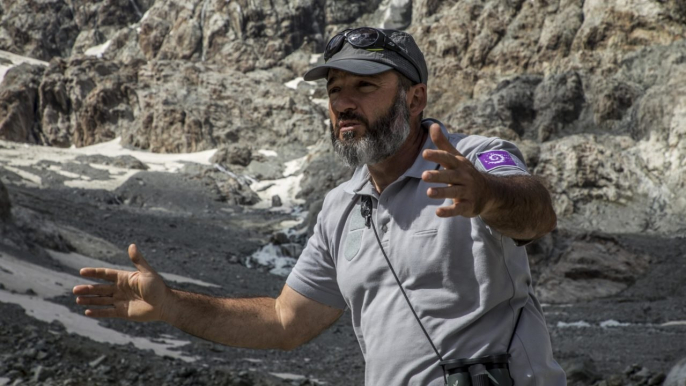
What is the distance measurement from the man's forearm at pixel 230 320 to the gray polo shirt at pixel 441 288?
56cm

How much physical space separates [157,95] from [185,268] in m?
54.7

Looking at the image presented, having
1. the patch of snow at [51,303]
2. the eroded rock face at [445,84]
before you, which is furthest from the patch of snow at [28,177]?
the patch of snow at [51,303]

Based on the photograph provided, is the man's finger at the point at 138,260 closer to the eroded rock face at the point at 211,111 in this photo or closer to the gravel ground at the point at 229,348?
the gravel ground at the point at 229,348

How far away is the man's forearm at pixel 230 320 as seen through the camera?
3072 millimetres

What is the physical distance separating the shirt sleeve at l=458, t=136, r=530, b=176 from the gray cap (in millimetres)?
404

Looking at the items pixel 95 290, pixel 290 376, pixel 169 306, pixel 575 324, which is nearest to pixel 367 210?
pixel 169 306

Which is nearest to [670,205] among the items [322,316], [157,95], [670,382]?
[670,382]

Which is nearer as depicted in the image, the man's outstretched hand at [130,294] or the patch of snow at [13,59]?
the man's outstretched hand at [130,294]

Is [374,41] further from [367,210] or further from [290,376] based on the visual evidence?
[290,376]

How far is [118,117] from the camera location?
264 ft

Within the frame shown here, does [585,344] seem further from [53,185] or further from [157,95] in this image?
[157,95]

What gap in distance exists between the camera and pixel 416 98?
2.89 m

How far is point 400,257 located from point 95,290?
1.37m

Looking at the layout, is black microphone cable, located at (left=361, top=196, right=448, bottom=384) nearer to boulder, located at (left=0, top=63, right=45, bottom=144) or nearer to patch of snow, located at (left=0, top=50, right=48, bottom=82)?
boulder, located at (left=0, top=63, right=45, bottom=144)
